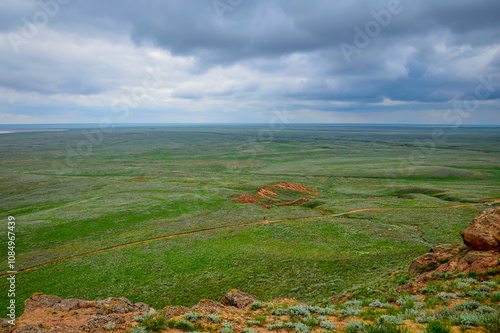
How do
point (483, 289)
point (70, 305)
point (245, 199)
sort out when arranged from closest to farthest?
point (483, 289) → point (70, 305) → point (245, 199)

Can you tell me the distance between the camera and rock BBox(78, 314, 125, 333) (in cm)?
1069

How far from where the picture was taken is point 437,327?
886cm

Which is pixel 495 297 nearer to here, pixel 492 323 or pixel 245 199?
pixel 492 323

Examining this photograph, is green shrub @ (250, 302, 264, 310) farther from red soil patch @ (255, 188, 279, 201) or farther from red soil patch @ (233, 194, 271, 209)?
red soil patch @ (255, 188, 279, 201)

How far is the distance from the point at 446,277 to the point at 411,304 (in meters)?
4.31

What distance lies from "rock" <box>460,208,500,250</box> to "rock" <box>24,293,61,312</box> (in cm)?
2494

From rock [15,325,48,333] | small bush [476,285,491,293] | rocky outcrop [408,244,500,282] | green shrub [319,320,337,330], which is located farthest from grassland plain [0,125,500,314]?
rock [15,325,48,333]

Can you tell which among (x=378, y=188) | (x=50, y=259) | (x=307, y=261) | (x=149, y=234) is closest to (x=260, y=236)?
(x=307, y=261)

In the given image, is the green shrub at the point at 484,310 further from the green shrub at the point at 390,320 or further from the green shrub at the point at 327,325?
the green shrub at the point at 327,325

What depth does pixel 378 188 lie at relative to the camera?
6341cm

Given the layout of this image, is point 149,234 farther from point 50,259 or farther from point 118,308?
point 118,308

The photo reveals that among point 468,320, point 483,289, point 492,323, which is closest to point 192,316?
point 468,320

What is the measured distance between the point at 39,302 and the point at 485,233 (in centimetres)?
2596

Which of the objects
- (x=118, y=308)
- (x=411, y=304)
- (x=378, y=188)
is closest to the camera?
(x=411, y=304)
